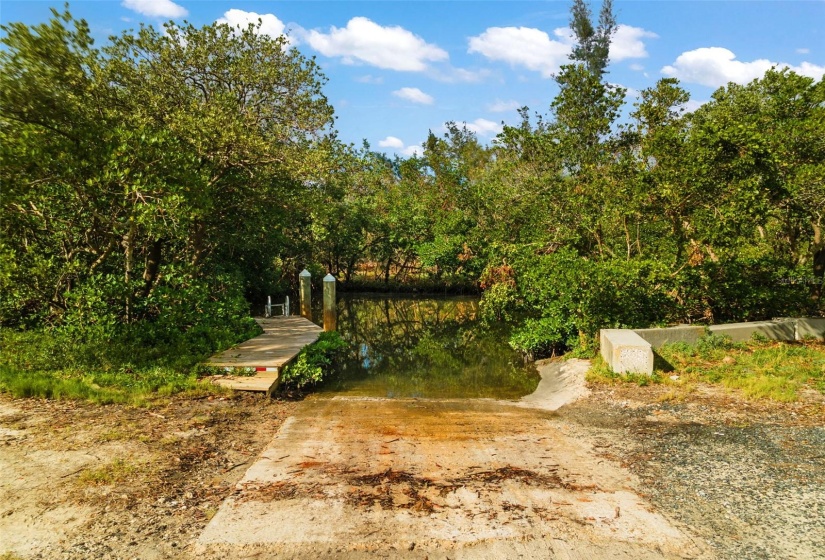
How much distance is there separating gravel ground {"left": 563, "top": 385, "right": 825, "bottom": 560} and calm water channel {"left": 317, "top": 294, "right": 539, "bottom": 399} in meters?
3.34

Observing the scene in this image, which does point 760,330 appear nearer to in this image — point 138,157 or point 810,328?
point 810,328

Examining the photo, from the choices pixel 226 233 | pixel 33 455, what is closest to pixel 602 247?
pixel 226 233

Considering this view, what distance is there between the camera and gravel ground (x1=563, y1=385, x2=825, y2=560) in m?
3.93

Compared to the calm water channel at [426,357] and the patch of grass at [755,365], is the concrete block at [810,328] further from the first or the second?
the calm water channel at [426,357]

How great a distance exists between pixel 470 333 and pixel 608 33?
2724 centimetres

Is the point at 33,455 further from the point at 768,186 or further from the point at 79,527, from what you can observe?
the point at 768,186

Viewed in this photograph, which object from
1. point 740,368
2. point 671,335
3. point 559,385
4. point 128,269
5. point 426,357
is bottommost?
point 426,357

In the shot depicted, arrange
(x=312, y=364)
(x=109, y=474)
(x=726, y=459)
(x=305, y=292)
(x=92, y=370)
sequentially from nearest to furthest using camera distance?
(x=109, y=474) < (x=726, y=459) < (x=92, y=370) < (x=312, y=364) < (x=305, y=292)

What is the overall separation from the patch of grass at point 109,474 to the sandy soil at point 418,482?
23mm

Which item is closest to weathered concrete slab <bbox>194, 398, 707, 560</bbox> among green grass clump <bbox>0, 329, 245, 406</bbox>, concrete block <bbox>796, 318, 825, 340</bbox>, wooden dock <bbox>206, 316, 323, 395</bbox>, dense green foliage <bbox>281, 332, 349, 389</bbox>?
wooden dock <bbox>206, 316, 323, 395</bbox>

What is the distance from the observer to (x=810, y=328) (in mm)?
10984

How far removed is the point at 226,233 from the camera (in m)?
14.5

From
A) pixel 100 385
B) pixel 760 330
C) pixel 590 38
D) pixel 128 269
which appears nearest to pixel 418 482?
pixel 100 385

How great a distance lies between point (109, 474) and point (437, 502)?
304 centimetres
